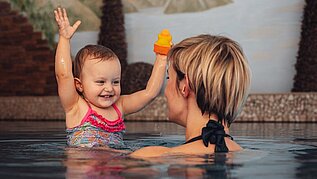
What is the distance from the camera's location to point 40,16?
1541 cm

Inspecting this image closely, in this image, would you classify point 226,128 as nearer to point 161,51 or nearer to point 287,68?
point 161,51

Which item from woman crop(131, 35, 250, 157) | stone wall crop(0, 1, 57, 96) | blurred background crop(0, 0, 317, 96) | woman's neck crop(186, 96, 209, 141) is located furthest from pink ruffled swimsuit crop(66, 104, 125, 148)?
stone wall crop(0, 1, 57, 96)

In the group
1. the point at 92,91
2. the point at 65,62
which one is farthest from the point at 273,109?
the point at 65,62

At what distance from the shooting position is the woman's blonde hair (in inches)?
137

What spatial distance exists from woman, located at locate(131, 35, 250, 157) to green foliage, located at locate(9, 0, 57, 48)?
11668mm

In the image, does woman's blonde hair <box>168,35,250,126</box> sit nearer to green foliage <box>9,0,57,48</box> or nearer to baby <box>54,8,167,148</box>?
baby <box>54,8,167,148</box>

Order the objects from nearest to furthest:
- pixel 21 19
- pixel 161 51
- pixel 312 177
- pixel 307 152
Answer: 1. pixel 312 177
2. pixel 307 152
3. pixel 161 51
4. pixel 21 19

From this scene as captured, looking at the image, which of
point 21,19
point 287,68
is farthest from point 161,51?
point 21,19

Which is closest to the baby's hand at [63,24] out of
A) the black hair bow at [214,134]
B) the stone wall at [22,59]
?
the black hair bow at [214,134]

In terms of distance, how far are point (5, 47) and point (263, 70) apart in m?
5.32

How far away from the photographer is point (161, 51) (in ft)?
15.8

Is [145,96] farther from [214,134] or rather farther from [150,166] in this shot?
[150,166]

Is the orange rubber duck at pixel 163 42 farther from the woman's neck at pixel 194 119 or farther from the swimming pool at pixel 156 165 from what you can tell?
the woman's neck at pixel 194 119

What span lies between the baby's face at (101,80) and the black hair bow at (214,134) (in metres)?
1.31
